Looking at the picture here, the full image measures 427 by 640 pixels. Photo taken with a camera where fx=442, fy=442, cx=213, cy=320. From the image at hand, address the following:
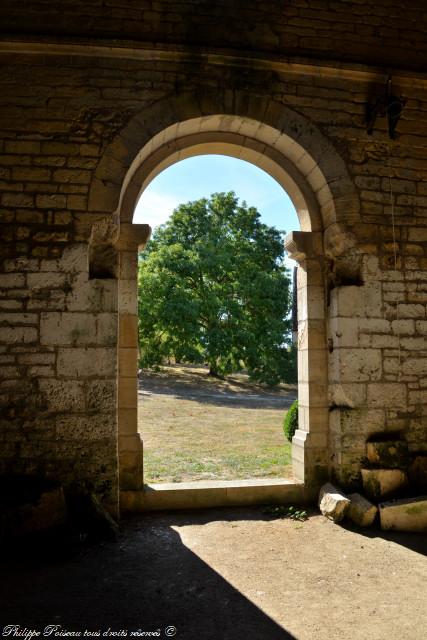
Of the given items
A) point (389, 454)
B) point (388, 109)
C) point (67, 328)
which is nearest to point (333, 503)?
point (389, 454)

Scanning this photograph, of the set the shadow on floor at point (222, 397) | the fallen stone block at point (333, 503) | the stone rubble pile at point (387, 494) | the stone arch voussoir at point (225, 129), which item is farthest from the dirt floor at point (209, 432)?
the stone arch voussoir at point (225, 129)

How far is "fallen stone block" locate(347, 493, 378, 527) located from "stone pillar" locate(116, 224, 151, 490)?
1.97m

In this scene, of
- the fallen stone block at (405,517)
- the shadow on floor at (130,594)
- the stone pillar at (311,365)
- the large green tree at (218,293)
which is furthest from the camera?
the large green tree at (218,293)

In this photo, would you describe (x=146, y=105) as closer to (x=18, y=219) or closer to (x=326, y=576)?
(x=18, y=219)

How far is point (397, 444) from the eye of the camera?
4.28 meters

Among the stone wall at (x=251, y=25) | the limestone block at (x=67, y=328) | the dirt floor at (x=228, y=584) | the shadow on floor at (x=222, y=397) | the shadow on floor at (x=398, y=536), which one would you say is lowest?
the shadow on floor at (x=222, y=397)

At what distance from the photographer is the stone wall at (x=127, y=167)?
3.90 m

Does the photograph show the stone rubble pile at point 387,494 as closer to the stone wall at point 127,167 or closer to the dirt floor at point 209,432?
the stone wall at point 127,167

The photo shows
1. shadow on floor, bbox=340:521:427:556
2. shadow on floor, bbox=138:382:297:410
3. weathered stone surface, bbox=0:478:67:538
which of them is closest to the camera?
weathered stone surface, bbox=0:478:67:538

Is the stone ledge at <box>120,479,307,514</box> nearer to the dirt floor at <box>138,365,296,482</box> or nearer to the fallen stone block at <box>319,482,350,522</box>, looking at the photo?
the fallen stone block at <box>319,482,350,522</box>

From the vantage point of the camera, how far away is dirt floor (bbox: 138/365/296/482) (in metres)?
5.49

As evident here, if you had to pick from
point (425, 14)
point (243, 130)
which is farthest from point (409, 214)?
point (425, 14)

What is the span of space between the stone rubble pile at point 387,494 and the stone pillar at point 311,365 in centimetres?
30

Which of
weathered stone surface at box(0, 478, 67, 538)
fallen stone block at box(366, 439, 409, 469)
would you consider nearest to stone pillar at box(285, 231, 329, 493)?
fallen stone block at box(366, 439, 409, 469)
